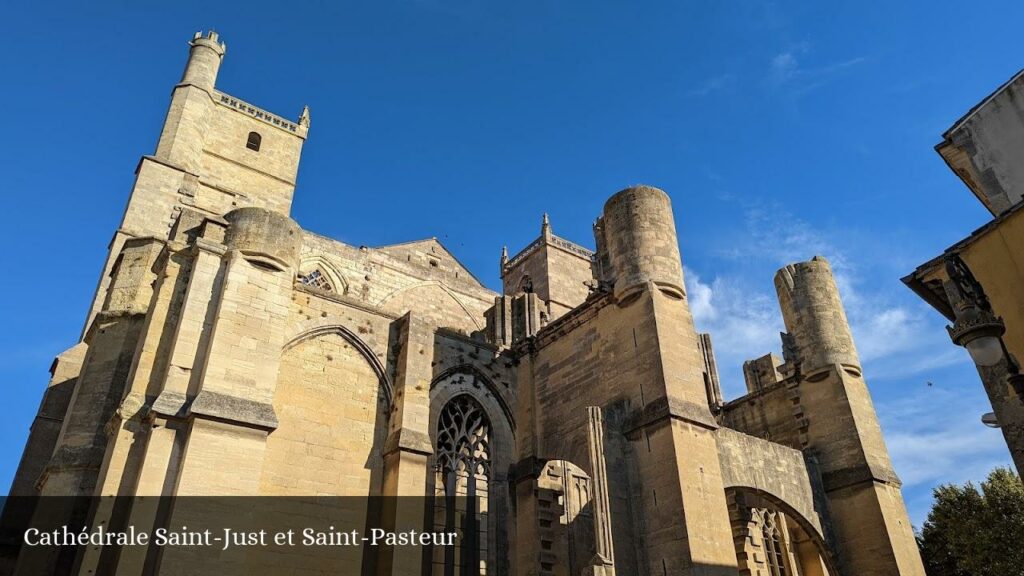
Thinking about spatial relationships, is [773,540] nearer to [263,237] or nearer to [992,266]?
[992,266]

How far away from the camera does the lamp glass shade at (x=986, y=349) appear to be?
4.64 metres

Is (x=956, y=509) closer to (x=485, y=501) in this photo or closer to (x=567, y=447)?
(x=567, y=447)

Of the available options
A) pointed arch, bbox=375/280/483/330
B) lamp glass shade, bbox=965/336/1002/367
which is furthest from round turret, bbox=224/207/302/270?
pointed arch, bbox=375/280/483/330

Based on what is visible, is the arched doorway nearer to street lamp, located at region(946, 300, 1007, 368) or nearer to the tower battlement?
street lamp, located at region(946, 300, 1007, 368)

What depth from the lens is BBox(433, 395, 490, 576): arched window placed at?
12188 millimetres

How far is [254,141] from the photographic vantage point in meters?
24.9

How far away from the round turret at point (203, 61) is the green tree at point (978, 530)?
→ 86.6 ft

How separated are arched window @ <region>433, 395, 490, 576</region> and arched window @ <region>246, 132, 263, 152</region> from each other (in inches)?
611

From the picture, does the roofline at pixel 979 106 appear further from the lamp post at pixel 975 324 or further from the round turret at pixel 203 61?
the round turret at pixel 203 61

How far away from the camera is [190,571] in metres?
8.38

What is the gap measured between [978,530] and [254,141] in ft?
83.1

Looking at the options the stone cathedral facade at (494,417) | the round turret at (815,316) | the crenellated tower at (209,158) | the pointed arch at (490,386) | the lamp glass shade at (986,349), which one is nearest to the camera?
the lamp glass shade at (986,349)

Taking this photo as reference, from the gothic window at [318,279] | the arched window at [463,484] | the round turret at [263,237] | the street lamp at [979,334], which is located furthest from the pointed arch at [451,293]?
the street lamp at [979,334]

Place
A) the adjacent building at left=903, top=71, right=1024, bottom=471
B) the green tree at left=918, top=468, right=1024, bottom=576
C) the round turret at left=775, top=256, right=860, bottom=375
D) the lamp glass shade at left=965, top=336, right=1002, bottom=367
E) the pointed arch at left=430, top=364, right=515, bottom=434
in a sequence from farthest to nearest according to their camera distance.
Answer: the green tree at left=918, top=468, right=1024, bottom=576
the round turret at left=775, top=256, right=860, bottom=375
the pointed arch at left=430, top=364, right=515, bottom=434
the adjacent building at left=903, top=71, right=1024, bottom=471
the lamp glass shade at left=965, top=336, right=1002, bottom=367
